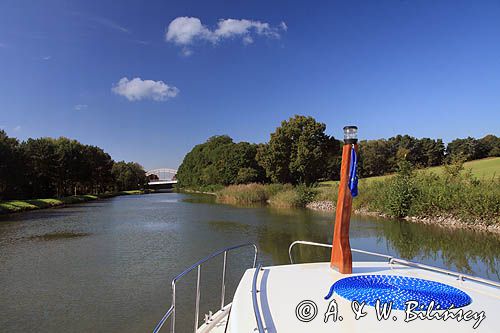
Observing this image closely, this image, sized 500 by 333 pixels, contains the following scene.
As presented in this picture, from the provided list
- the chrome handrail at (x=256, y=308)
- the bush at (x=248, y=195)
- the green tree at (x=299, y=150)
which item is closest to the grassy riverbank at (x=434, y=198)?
the green tree at (x=299, y=150)

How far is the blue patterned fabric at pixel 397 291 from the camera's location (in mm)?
2623

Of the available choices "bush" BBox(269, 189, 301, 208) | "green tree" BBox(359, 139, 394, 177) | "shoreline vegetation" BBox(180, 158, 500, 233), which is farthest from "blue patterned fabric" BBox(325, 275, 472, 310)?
"green tree" BBox(359, 139, 394, 177)

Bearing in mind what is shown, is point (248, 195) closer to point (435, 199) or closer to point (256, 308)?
point (435, 199)

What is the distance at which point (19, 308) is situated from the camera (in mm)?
6453

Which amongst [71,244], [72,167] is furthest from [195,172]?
[71,244]

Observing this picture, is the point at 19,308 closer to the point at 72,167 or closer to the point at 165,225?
the point at 165,225

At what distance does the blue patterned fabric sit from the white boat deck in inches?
3.5

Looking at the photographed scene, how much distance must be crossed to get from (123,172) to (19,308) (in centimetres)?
6797

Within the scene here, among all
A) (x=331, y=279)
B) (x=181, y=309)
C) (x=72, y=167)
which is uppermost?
(x=72, y=167)

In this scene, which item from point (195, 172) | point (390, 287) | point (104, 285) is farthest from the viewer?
point (195, 172)

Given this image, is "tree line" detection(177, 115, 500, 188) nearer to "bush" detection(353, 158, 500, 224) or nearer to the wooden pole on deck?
"bush" detection(353, 158, 500, 224)

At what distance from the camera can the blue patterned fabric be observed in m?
2.62

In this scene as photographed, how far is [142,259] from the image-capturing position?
10.1 meters

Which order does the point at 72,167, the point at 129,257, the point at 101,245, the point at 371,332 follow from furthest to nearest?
1. the point at 72,167
2. the point at 101,245
3. the point at 129,257
4. the point at 371,332
